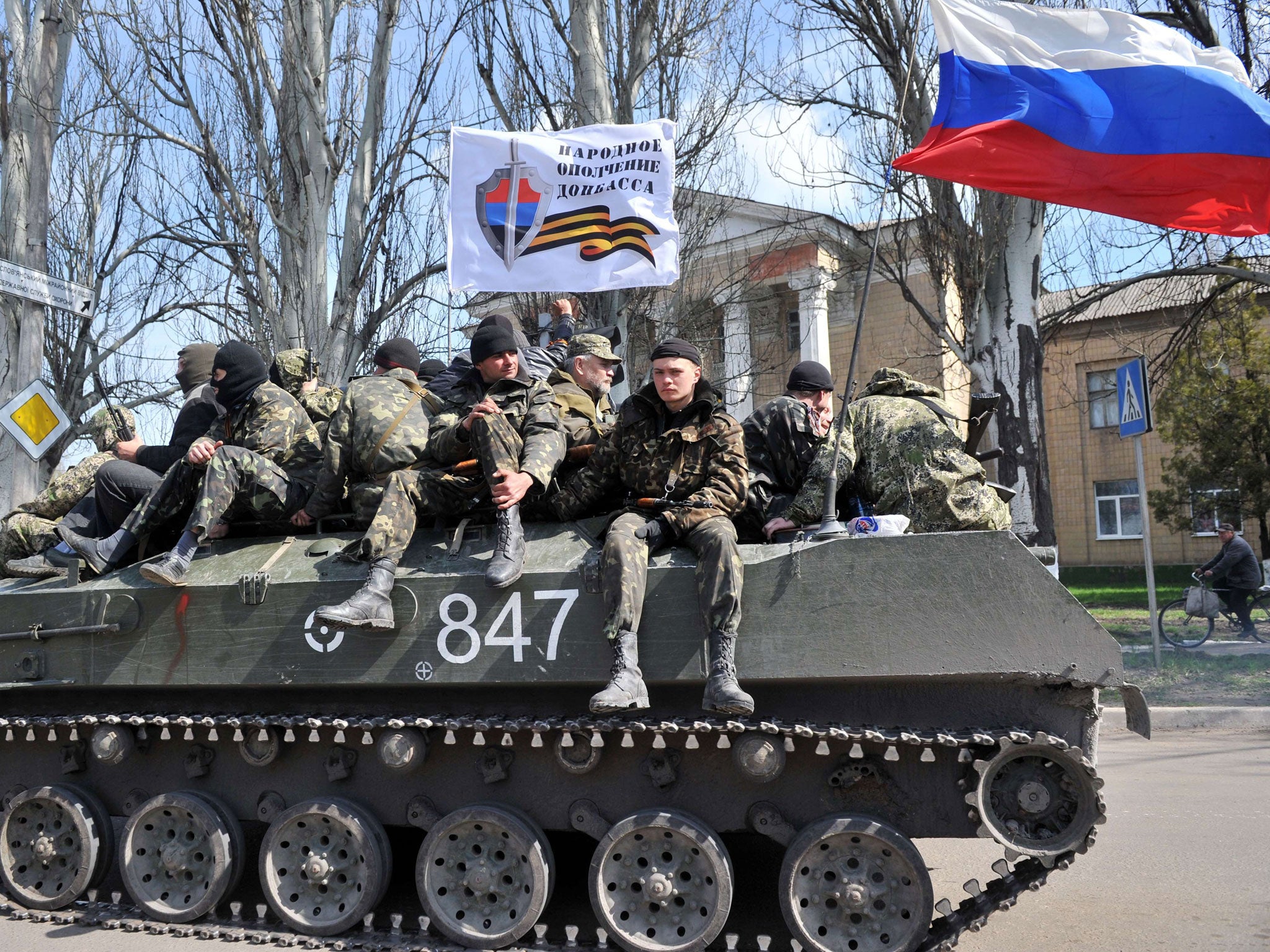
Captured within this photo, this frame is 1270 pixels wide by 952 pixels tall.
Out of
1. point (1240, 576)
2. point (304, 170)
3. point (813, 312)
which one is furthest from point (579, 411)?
point (813, 312)

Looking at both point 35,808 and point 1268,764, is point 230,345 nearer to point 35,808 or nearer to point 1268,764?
point 35,808

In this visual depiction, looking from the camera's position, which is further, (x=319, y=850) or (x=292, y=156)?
(x=292, y=156)

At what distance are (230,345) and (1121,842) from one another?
5751 millimetres

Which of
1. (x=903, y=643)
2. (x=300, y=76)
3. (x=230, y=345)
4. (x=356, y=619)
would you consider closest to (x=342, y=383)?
(x=300, y=76)

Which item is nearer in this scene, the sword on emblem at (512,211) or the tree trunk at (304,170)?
the sword on emblem at (512,211)

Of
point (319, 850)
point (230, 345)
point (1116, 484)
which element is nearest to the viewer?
point (319, 850)

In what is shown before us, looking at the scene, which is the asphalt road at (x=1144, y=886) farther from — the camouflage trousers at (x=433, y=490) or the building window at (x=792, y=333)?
the building window at (x=792, y=333)

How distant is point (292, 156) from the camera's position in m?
13.1

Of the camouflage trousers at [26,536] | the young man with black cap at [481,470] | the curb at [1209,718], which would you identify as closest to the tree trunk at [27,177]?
the camouflage trousers at [26,536]

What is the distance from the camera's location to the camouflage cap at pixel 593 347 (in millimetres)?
7059

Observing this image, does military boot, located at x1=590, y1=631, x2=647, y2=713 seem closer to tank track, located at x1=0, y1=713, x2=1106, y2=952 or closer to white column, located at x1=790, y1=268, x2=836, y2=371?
tank track, located at x1=0, y1=713, x2=1106, y2=952

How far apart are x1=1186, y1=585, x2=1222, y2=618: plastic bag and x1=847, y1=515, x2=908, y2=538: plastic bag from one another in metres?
11.1

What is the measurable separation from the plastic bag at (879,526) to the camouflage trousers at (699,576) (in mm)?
533

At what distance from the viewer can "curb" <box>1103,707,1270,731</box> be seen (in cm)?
982
